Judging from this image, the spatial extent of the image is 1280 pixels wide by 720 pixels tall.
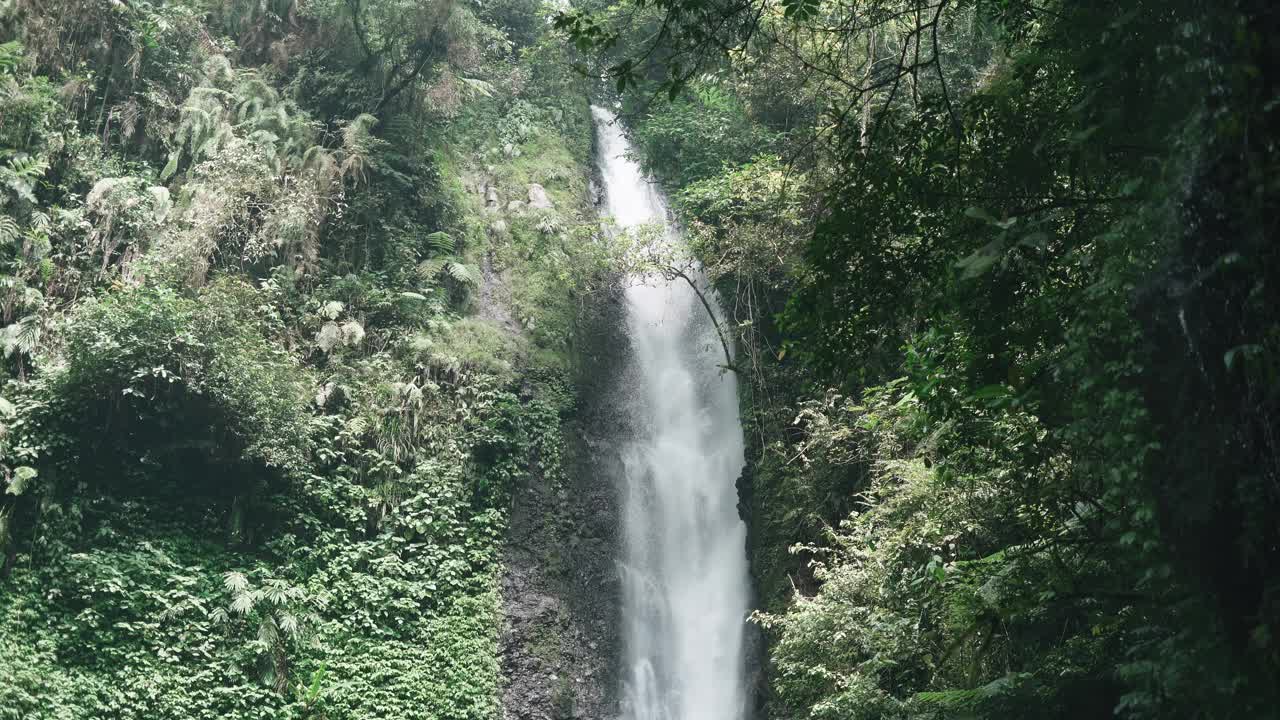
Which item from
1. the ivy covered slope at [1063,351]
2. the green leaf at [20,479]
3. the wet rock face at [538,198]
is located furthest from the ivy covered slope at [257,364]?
the ivy covered slope at [1063,351]

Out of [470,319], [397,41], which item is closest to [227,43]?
[397,41]

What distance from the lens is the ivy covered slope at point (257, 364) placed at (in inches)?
479

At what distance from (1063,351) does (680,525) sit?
12.1m

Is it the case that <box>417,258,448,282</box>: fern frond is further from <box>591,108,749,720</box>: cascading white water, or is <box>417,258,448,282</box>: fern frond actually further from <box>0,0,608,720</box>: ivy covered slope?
<box>591,108,749,720</box>: cascading white water

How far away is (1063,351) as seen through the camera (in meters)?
5.09

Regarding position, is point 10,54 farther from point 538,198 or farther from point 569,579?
point 569,579

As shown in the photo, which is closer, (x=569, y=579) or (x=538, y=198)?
(x=569, y=579)

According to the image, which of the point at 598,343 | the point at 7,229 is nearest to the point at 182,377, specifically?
the point at 7,229

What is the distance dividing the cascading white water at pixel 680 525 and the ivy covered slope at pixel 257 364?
5.71 ft

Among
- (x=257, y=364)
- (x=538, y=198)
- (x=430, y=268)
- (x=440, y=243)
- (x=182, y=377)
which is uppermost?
(x=538, y=198)

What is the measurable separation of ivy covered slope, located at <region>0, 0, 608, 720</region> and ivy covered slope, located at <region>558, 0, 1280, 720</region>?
634cm

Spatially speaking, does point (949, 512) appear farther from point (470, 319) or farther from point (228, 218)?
point (228, 218)

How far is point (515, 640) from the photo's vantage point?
553 inches

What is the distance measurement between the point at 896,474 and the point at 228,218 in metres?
10.7
